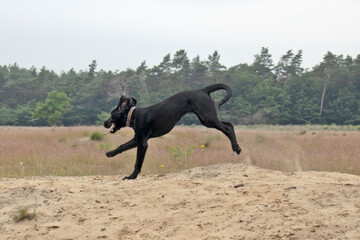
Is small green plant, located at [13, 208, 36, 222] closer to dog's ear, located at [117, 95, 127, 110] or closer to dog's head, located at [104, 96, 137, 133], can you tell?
dog's head, located at [104, 96, 137, 133]

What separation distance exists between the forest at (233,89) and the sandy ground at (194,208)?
51476mm

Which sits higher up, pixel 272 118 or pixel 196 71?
pixel 196 71

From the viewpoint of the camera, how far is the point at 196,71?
213 feet

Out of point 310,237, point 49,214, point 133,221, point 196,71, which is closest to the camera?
point 310,237

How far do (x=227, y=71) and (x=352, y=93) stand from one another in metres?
22.1

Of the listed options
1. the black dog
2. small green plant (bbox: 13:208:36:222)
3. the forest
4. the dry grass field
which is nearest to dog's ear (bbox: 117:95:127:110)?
the black dog

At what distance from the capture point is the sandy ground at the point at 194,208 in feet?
11.5

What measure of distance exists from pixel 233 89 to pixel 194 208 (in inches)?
2534

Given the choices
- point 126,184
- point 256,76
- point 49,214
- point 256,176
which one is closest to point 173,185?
point 126,184

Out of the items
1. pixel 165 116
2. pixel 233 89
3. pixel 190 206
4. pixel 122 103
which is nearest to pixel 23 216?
pixel 190 206

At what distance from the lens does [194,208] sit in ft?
13.9

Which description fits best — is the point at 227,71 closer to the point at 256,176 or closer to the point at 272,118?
the point at 272,118

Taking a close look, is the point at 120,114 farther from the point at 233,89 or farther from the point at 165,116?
the point at 233,89

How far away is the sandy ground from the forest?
169ft
